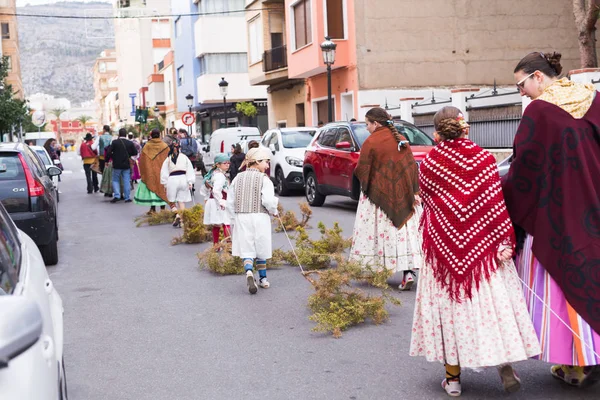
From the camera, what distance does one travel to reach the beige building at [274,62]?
36.3 metres

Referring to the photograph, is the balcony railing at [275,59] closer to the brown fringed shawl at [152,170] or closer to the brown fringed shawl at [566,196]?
the brown fringed shawl at [152,170]

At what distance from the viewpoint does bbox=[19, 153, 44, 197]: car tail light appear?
10.2 meters

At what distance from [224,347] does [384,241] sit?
2550 mm

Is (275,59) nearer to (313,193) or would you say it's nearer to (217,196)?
(313,193)

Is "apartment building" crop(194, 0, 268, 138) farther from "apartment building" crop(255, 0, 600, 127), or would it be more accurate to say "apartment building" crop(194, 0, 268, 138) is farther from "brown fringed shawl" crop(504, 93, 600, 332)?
"brown fringed shawl" crop(504, 93, 600, 332)

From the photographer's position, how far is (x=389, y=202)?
8.30 m

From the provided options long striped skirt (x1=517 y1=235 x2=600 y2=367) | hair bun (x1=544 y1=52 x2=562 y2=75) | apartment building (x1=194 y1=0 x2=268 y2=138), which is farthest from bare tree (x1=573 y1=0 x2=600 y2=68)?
apartment building (x1=194 y1=0 x2=268 y2=138)

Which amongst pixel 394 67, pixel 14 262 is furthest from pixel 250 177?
pixel 394 67

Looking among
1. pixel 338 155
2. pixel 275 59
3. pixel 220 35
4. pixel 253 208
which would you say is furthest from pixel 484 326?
pixel 220 35

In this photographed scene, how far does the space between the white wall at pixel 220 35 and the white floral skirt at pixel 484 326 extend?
48.0 metres

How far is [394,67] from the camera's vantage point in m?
29.2

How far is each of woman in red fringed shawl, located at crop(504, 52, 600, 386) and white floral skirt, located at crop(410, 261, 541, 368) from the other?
0.11m

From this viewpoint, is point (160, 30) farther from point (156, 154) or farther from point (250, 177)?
point (250, 177)

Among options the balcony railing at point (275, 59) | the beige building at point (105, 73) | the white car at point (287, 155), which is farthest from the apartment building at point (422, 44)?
the beige building at point (105, 73)
